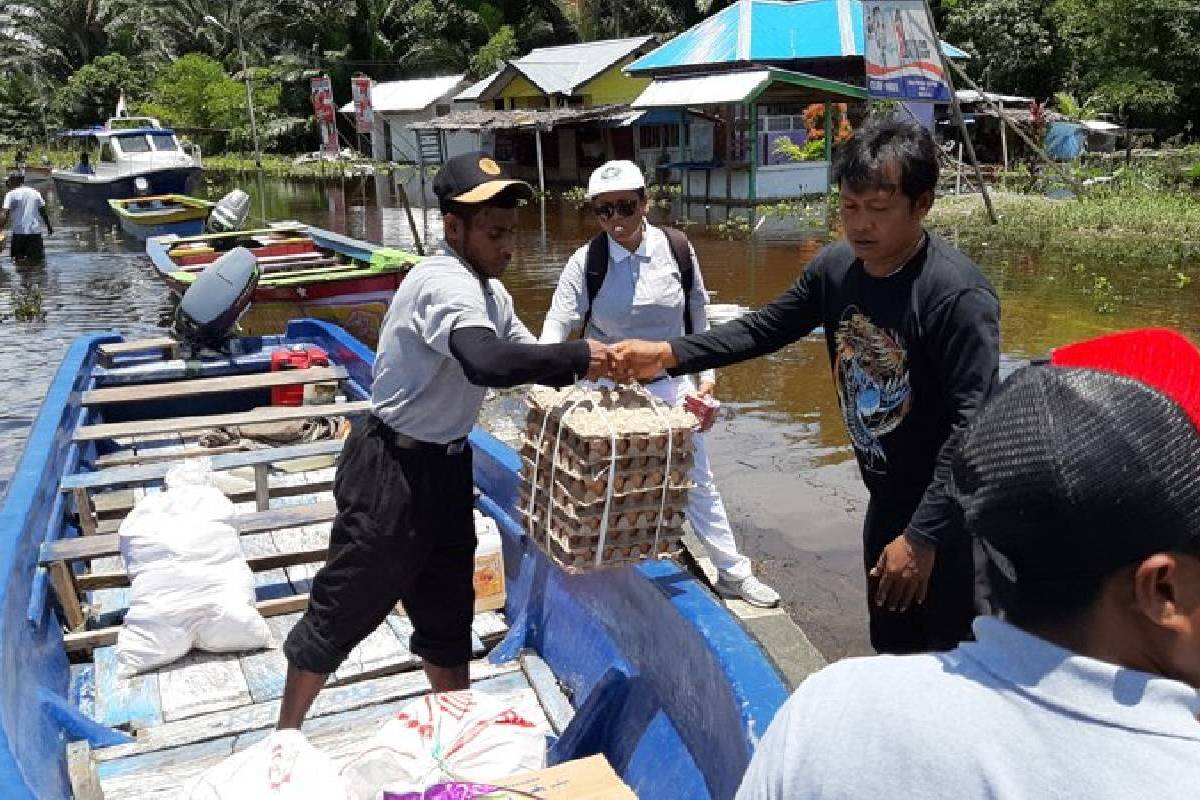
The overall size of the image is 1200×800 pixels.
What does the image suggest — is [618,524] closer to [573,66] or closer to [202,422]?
[202,422]

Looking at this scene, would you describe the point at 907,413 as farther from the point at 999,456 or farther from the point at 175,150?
the point at 175,150

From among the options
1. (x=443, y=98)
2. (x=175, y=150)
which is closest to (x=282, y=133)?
(x=443, y=98)

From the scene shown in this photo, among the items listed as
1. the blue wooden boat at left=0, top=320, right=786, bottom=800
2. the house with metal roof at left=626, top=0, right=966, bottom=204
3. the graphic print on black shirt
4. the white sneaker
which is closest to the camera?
the graphic print on black shirt

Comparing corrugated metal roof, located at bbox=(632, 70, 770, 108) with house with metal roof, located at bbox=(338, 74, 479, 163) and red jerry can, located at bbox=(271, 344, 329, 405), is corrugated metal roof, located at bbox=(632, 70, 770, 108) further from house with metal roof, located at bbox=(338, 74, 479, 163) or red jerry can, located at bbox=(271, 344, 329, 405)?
red jerry can, located at bbox=(271, 344, 329, 405)

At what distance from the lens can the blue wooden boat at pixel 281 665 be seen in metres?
2.60

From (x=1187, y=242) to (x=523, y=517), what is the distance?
14.4m

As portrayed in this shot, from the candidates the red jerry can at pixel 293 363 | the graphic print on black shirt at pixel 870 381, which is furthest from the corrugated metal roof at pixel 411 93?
the graphic print on black shirt at pixel 870 381

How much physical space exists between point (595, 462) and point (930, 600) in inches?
35.3

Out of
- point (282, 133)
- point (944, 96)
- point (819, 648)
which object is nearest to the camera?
point (819, 648)

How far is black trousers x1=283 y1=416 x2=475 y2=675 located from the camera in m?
2.74

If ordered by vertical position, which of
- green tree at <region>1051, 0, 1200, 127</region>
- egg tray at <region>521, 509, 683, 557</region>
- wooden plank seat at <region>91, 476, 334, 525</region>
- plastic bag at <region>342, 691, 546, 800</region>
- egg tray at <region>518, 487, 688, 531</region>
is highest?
green tree at <region>1051, 0, 1200, 127</region>

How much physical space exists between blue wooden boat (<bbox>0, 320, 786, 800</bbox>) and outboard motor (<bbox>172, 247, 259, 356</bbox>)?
1981 mm

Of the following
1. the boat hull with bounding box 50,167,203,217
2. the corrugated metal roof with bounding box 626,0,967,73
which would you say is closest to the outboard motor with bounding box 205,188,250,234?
the boat hull with bounding box 50,167,203,217

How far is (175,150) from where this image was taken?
25.8 metres
